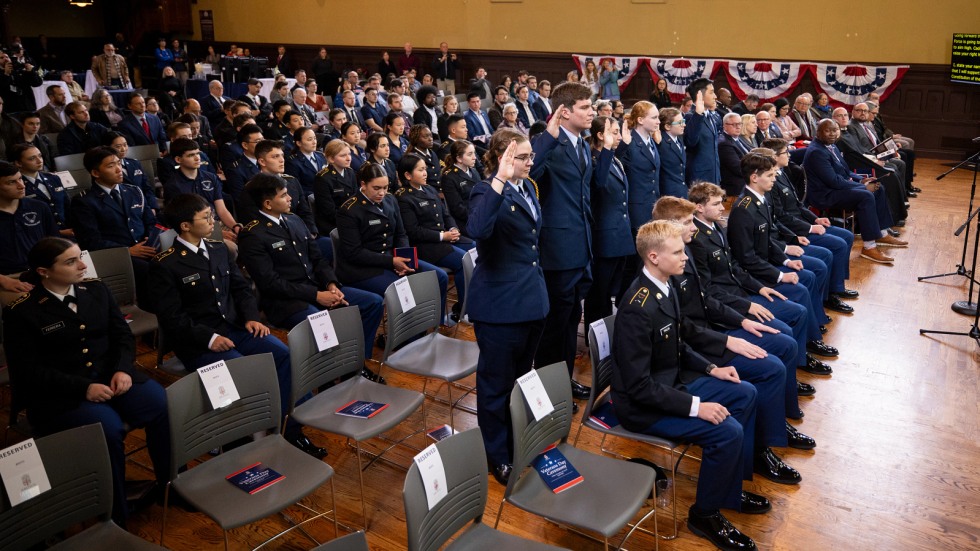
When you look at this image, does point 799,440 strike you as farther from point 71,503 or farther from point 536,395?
point 71,503

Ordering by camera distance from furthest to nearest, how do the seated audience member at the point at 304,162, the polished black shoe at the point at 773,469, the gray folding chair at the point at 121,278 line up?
the seated audience member at the point at 304,162 → the gray folding chair at the point at 121,278 → the polished black shoe at the point at 773,469

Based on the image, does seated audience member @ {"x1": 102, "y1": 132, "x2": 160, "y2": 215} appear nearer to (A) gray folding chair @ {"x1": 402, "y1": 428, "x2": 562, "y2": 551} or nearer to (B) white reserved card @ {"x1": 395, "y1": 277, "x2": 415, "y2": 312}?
(B) white reserved card @ {"x1": 395, "y1": 277, "x2": 415, "y2": 312}

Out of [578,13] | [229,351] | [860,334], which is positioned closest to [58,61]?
[578,13]

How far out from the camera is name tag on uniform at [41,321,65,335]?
10.1 feet

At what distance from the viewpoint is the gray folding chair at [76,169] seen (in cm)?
608

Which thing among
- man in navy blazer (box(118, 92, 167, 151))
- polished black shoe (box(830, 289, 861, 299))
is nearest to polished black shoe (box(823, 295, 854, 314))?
polished black shoe (box(830, 289, 861, 299))

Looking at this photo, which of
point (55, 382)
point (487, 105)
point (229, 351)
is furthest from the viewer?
point (487, 105)

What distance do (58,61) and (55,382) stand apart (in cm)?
1912

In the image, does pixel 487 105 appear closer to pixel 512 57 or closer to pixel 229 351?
pixel 512 57

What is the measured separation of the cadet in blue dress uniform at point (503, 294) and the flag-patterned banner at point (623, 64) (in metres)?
12.0

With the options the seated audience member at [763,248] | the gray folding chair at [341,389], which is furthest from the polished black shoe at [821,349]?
the gray folding chair at [341,389]

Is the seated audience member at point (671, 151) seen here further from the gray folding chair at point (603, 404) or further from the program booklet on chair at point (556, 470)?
the program booklet on chair at point (556, 470)

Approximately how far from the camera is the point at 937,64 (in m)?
12.3

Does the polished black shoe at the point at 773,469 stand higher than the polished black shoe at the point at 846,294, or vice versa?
the polished black shoe at the point at 846,294
